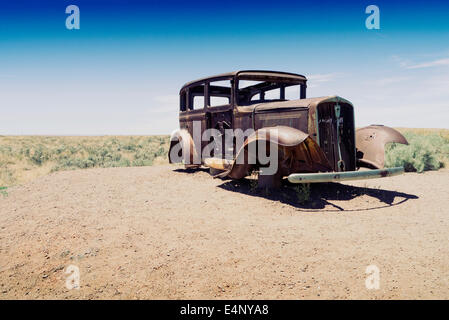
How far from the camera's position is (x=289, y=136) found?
4.49 meters

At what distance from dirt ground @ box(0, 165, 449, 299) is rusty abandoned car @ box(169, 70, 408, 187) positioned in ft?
1.87

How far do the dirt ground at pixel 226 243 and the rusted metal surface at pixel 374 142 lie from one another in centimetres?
61

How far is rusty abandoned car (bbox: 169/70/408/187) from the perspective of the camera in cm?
474

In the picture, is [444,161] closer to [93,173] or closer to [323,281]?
[323,281]

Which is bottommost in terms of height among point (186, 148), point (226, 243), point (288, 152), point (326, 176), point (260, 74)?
point (226, 243)

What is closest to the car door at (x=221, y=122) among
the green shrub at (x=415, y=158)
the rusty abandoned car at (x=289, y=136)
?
the rusty abandoned car at (x=289, y=136)

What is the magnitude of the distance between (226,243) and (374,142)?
425 cm

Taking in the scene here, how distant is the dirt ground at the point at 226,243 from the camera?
252 centimetres

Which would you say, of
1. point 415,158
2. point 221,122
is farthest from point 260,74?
point 415,158

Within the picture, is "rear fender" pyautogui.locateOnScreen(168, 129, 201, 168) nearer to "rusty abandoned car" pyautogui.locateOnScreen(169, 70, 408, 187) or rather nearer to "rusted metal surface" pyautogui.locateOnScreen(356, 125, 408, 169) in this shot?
"rusty abandoned car" pyautogui.locateOnScreen(169, 70, 408, 187)

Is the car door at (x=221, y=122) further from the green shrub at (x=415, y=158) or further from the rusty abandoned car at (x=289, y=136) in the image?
the green shrub at (x=415, y=158)

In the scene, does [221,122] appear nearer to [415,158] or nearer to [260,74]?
[260,74]

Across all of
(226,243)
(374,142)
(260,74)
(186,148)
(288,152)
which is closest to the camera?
(226,243)

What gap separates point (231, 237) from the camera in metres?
3.56
